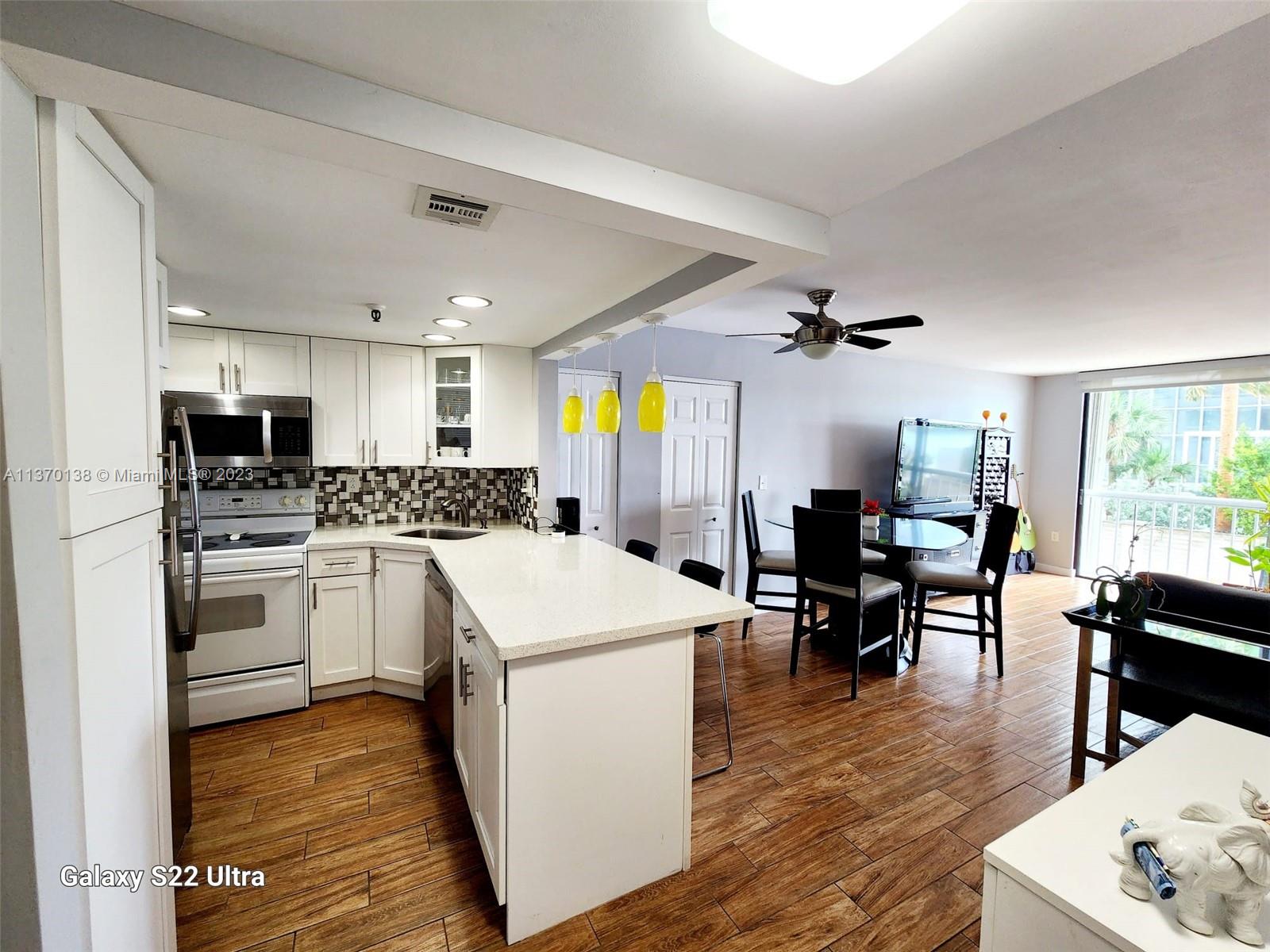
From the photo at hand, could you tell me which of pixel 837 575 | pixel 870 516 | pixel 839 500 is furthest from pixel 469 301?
pixel 839 500

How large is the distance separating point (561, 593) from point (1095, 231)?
2.54 m

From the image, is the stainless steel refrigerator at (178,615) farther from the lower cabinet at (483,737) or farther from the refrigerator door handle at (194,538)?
the lower cabinet at (483,737)

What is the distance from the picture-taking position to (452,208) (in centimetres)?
149

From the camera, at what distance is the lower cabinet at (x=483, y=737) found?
4.92 ft

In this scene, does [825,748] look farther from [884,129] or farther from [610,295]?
[884,129]

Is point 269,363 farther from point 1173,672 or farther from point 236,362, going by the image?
point 1173,672

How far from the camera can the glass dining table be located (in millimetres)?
3412

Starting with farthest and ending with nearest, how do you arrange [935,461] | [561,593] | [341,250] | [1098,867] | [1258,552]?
[935,461], [1258,552], [561,593], [341,250], [1098,867]

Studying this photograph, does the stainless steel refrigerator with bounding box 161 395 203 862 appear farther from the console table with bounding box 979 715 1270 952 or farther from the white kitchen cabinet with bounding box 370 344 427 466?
the console table with bounding box 979 715 1270 952

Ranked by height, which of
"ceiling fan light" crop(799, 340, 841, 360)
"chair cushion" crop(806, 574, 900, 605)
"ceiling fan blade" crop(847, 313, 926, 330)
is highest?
"ceiling fan blade" crop(847, 313, 926, 330)

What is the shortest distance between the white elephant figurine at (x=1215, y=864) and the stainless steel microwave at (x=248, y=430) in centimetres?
366

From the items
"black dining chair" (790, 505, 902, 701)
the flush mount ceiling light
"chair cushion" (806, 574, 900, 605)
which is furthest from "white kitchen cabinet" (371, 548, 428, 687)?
the flush mount ceiling light

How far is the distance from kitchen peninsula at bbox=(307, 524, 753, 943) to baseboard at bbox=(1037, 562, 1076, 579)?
21.2 feet

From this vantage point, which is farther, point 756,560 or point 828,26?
point 756,560
